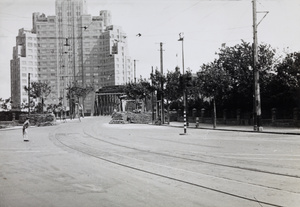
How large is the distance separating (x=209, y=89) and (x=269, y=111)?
6.18 m

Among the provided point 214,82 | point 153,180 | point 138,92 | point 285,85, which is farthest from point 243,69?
point 138,92

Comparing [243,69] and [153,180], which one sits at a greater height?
[243,69]

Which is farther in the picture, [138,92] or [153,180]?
[138,92]

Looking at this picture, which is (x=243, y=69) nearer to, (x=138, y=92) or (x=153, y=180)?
(x=153, y=180)

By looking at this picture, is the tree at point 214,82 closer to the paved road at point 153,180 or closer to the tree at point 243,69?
the tree at point 243,69

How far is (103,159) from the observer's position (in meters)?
12.5

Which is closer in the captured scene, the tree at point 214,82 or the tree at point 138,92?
the tree at point 214,82

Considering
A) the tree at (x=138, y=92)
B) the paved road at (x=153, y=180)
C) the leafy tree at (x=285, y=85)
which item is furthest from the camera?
the tree at (x=138, y=92)

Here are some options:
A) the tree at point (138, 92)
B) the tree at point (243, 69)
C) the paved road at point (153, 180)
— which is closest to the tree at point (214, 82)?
the tree at point (243, 69)

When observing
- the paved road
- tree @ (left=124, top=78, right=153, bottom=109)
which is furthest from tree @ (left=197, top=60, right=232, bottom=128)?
tree @ (left=124, top=78, right=153, bottom=109)

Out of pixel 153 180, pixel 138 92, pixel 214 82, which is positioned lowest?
pixel 153 180

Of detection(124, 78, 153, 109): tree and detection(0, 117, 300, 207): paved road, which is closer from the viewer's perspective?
detection(0, 117, 300, 207): paved road

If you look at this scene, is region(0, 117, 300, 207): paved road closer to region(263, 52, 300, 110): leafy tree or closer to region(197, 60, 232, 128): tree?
region(263, 52, 300, 110): leafy tree

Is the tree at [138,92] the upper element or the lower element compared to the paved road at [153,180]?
upper
